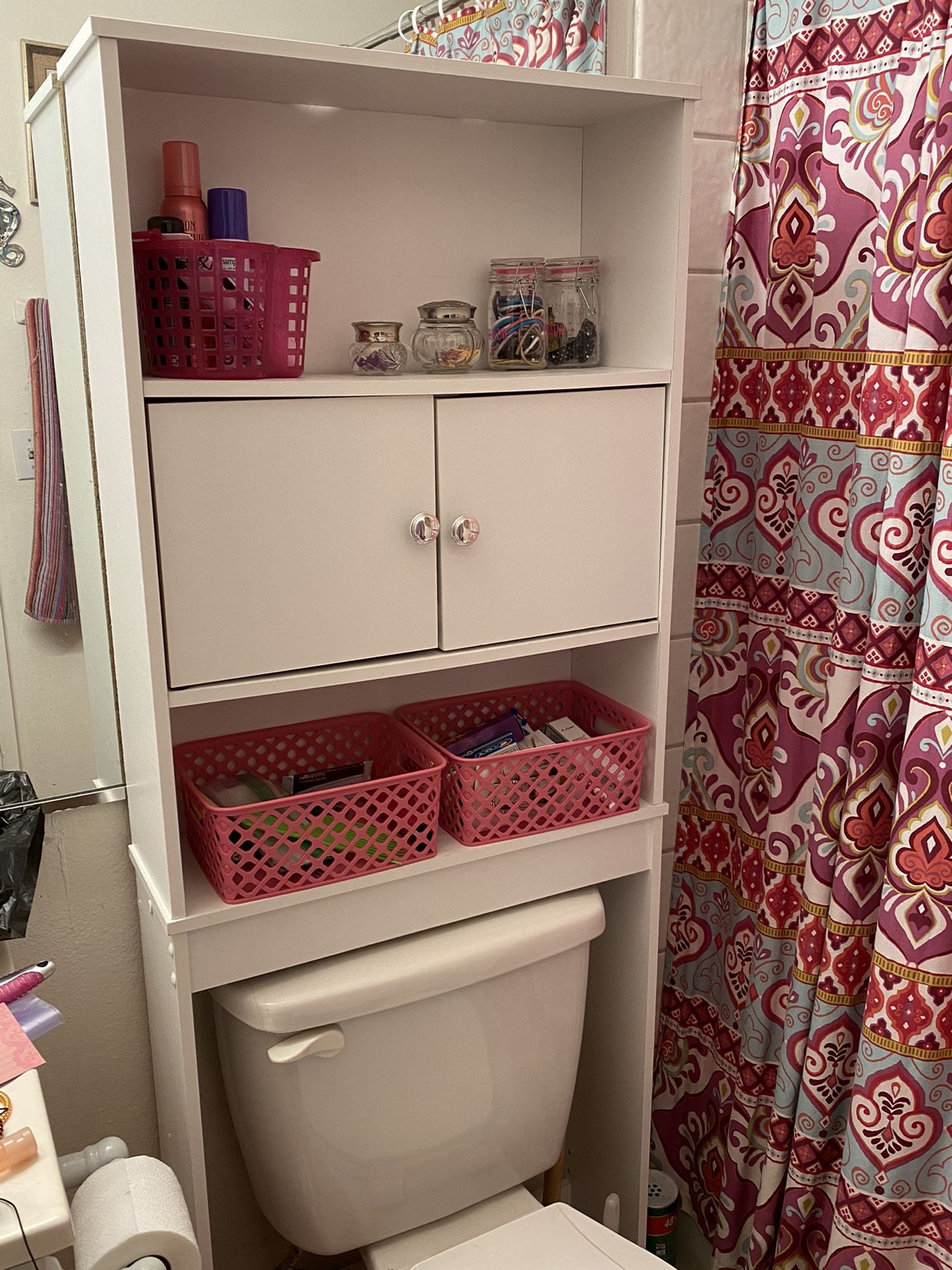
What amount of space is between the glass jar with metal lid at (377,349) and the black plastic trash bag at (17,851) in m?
0.58

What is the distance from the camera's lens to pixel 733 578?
1.47m

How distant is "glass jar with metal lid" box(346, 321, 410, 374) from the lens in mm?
1156

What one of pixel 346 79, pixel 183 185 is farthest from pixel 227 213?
pixel 346 79

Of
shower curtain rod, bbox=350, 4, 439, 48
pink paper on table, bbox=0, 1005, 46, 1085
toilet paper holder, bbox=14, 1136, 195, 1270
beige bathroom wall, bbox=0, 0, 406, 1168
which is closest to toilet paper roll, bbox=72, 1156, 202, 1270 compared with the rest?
toilet paper holder, bbox=14, 1136, 195, 1270

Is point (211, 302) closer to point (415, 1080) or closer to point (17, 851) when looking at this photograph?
point (17, 851)

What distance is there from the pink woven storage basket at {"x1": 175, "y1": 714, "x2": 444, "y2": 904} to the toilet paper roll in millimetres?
266

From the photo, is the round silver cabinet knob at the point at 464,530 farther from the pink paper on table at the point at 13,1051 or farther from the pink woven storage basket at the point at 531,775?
the pink paper on table at the point at 13,1051

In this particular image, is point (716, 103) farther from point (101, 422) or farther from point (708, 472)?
point (101, 422)

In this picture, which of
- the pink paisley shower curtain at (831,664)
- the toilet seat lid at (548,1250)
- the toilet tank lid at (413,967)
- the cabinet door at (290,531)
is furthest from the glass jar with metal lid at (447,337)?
the toilet seat lid at (548,1250)

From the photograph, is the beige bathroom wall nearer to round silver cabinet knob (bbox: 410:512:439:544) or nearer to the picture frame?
the picture frame

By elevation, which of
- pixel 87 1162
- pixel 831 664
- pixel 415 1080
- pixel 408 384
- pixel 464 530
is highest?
pixel 408 384

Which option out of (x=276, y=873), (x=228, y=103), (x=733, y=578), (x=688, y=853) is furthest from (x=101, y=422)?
(x=688, y=853)

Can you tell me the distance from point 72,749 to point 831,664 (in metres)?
0.88

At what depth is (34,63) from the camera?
1103 mm
